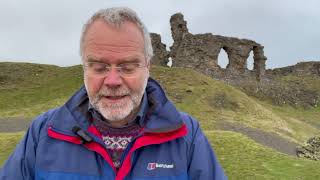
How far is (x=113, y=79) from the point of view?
4281 millimetres

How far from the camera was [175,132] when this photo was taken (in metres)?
4.39

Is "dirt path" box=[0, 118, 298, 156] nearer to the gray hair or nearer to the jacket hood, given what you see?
the jacket hood

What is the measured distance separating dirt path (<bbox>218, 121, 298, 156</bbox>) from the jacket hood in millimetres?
21683

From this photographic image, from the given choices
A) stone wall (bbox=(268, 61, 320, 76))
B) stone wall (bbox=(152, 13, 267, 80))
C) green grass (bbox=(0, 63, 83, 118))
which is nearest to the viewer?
green grass (bbox=(0, 63, 83, 118))

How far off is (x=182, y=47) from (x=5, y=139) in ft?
110

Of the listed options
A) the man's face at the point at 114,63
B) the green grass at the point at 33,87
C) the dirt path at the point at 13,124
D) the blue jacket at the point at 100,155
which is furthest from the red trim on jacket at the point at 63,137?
the green grass at the point at 33,87

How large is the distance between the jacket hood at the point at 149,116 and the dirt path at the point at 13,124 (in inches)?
840

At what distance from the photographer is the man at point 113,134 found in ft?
14.1

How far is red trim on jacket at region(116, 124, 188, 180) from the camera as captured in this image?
425cm

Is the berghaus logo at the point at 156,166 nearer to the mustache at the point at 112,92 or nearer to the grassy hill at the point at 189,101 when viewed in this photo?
the mustache at the point at 112,92

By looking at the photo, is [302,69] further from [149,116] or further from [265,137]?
[149,116]

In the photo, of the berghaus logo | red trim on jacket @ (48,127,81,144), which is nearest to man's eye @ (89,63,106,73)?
red trim on jacket @ (48,127,81,144)

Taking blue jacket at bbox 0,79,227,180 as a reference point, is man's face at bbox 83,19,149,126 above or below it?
above

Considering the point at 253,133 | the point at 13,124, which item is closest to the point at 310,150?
the point at 253,133
